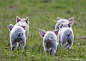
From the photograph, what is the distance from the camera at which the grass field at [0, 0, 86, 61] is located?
252 inches

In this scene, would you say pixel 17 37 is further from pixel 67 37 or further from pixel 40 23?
pixel 40 23

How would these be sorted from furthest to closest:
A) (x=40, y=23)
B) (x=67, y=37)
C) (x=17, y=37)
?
(x=40, y=23)
(x=67, y=37)
(x=17, y=37)

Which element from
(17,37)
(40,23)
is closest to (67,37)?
(17,37)

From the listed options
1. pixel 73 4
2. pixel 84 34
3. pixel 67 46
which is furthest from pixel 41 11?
pixel 67 46

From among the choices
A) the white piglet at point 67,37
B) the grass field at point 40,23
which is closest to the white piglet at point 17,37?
the grass field at point 40,23

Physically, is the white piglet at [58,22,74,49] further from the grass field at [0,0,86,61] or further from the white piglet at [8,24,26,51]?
the white piglet at [8,24,26,51]

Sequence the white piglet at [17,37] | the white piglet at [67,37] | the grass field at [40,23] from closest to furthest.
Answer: the grass field at [40,23] → the white piglet at [17,37] → the white piglet at [67,37]

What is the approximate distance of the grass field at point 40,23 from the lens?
640 cm

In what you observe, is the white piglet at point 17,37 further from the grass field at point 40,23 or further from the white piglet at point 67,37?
the white piglet at point 67,37

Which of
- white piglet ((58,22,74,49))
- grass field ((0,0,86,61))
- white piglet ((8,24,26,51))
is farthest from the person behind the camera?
white piglet ((58,22,74,49))

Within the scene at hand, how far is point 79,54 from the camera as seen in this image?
6.66 meters

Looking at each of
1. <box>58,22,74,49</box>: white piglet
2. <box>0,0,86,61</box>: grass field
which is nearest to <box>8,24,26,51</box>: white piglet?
<box>0,0,86,61</box>: grass field

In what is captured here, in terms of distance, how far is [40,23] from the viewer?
12.5 metres

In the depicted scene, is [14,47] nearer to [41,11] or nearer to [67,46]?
[67,46]
